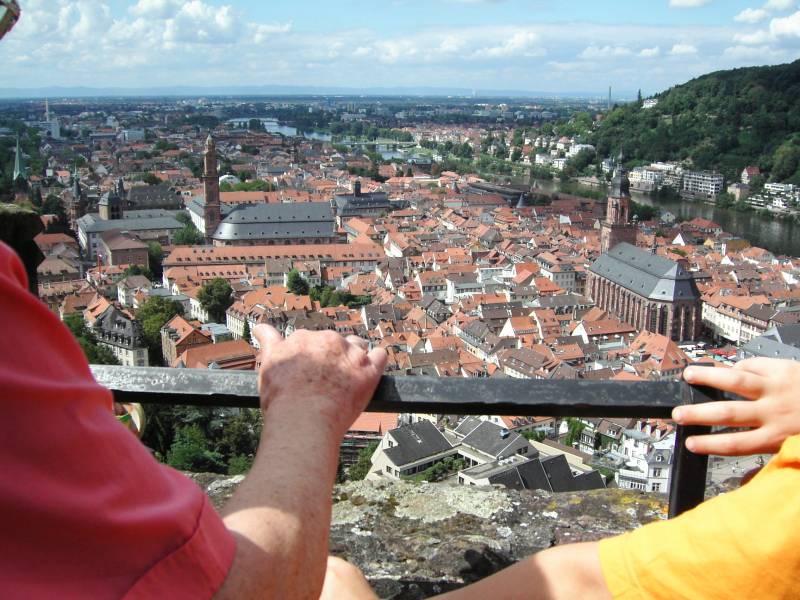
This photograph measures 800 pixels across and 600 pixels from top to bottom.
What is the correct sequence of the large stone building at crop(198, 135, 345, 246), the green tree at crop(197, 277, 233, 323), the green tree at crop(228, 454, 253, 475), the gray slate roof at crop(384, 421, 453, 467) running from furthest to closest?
the large stone building at crop(198, 135, 345, 246) → the green tree at crop(197, 277, 233, 323) → the gray slate roof at crop(384, 421, 453, 467) → the green tree at crop(228, 454, 253, 475)

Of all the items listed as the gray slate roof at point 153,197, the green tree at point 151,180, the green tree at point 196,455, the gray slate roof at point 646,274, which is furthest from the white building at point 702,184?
the green tree at point 196,455

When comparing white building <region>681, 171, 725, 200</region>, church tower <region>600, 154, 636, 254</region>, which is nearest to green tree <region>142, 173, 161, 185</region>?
church tower <region>600, 154, 636, 254</region>

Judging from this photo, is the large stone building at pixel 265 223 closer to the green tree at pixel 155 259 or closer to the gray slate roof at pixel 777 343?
the green tree at pixel 155 259

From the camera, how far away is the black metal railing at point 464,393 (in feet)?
2.59

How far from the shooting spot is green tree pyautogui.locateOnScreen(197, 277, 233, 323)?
617 inches

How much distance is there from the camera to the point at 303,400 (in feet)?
2.02

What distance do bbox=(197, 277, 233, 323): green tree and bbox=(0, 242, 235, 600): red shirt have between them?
1558cm

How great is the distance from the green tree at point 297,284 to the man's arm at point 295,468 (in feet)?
52.9

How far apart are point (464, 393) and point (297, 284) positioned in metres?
16.4

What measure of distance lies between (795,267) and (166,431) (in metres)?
20.0

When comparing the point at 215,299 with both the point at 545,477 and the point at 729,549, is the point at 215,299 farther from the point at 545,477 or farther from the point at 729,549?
the point at 729,549

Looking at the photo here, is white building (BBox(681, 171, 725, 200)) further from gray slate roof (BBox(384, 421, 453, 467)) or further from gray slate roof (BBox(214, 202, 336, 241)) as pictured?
gray slate roof (BBox(384, 421, 453, 467))

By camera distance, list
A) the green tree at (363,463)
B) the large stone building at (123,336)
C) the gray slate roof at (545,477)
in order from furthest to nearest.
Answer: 1. the large stone building at (123,336)
2. the gray slate roof at (545,477)
3. the green tree at (363,463)

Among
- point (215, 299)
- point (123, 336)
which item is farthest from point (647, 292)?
point (123, 336)
